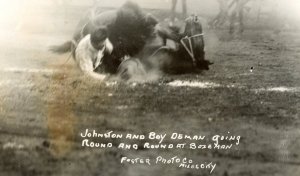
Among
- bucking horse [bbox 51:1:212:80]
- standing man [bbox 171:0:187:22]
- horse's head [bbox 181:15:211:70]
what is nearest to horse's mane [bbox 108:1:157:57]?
bucking horse [bbox 51:1:212:80]

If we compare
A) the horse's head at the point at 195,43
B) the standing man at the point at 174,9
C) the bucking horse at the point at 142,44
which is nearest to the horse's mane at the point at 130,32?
the bucking horse at the point at 142,44

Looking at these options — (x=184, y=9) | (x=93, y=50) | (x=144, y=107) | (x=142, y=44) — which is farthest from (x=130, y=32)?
(x=144, y=107)

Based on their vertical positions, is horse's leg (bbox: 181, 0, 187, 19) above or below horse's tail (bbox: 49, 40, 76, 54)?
above

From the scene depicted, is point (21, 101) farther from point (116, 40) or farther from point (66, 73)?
point (116, 40)

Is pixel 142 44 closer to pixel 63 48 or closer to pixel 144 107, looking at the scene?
pixel 144 107

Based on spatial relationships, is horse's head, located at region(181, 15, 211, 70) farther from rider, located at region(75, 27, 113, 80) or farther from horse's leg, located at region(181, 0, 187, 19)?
rider, located at region(75, 27, 113, 80)

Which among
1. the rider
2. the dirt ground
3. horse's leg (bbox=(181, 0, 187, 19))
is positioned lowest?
the dirt ground
